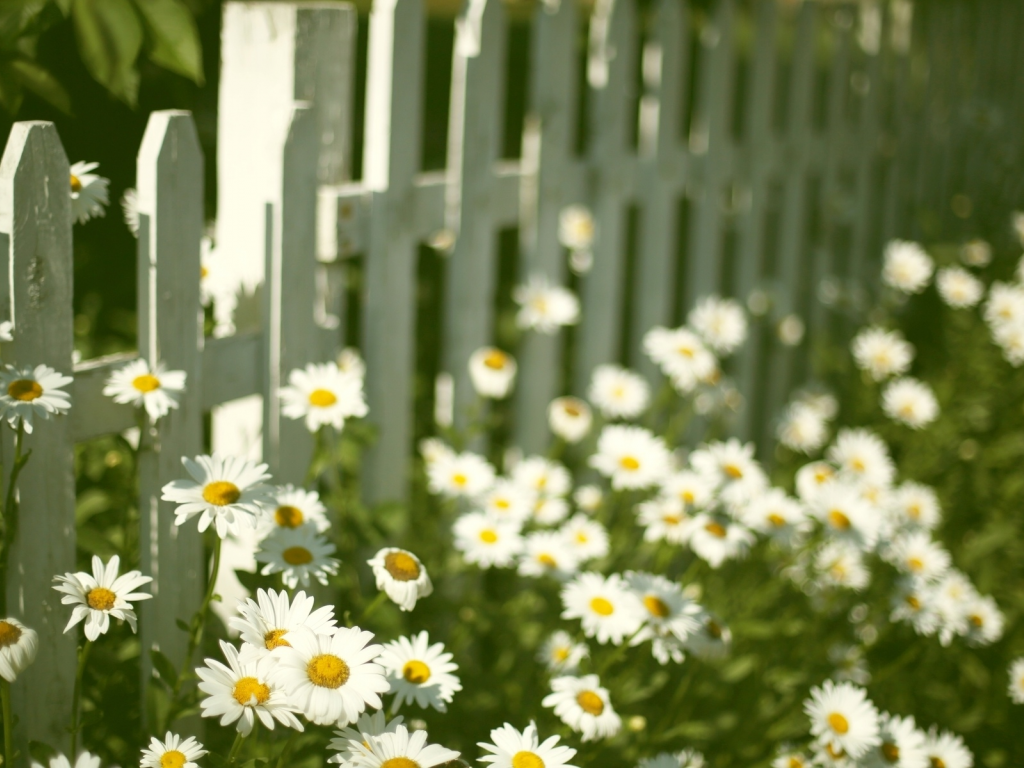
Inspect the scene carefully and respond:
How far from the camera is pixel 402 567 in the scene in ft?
4.28

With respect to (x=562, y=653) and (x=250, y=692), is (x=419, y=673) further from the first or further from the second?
(x=562, y=653)

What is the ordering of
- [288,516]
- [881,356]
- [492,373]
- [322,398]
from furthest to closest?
1. [881,356]
2. [492,373]
3. [322,398]
4. [288,516]

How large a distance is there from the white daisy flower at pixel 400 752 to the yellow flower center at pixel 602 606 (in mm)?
483

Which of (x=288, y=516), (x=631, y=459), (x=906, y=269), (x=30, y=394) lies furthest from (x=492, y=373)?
(x=906, y=269)

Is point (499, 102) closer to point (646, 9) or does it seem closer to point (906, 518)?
point (906, 518)

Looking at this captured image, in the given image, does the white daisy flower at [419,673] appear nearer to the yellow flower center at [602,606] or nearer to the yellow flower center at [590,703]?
the yellow flower center at [590,703]

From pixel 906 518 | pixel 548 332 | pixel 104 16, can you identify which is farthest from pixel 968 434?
pixel 104 16

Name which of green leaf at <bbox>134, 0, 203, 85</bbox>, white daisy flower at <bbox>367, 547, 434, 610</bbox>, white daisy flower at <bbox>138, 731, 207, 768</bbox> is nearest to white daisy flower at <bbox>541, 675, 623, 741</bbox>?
white daisy flower at <bbox>367, 547, 434, 610</bbox>

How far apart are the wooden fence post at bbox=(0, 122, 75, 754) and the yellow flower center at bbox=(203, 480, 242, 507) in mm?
285

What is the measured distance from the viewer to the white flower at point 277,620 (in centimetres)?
110

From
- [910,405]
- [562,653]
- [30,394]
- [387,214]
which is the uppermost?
[387,214]

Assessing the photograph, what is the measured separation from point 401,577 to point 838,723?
2.36 feet

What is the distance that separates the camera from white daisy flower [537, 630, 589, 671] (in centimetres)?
162

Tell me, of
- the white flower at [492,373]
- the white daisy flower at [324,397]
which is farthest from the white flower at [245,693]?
the white flower at [492,373]
